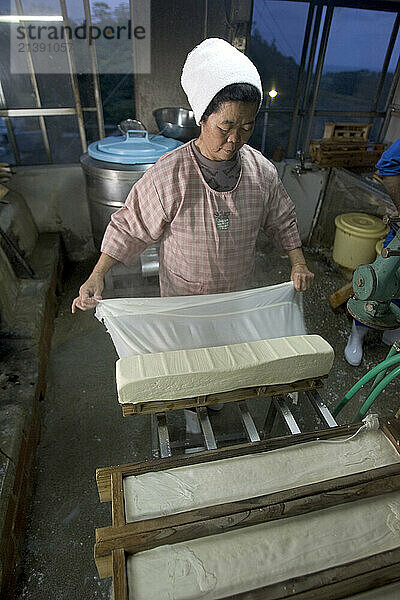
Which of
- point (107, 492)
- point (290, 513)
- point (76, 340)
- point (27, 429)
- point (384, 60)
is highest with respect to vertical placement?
point (384, 60)

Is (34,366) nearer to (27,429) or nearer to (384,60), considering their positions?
(27,429)

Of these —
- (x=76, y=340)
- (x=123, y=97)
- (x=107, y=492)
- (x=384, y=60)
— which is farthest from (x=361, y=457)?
(x=384, y=60)

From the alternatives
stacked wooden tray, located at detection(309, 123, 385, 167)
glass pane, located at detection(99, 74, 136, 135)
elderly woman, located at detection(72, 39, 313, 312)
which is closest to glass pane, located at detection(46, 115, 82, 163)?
glass pane, located at detection(99, 74, 136, 135)

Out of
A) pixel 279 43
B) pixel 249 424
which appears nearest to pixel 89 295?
pixel 249 424

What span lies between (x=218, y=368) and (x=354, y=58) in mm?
5086

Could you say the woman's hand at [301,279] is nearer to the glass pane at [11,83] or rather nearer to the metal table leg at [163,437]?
the metal table leg at [163,437]

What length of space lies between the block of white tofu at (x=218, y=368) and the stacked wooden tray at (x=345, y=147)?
3.41 metres

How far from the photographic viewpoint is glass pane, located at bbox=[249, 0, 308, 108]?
4055 mm

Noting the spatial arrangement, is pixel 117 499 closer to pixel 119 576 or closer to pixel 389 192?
pixel 119 576

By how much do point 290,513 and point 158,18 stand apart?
4.26m

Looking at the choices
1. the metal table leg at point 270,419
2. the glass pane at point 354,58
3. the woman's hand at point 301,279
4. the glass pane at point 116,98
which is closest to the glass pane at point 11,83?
the glass pane at point 116,98

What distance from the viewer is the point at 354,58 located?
4621mm

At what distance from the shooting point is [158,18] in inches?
138

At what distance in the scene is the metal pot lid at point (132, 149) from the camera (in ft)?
10.0
